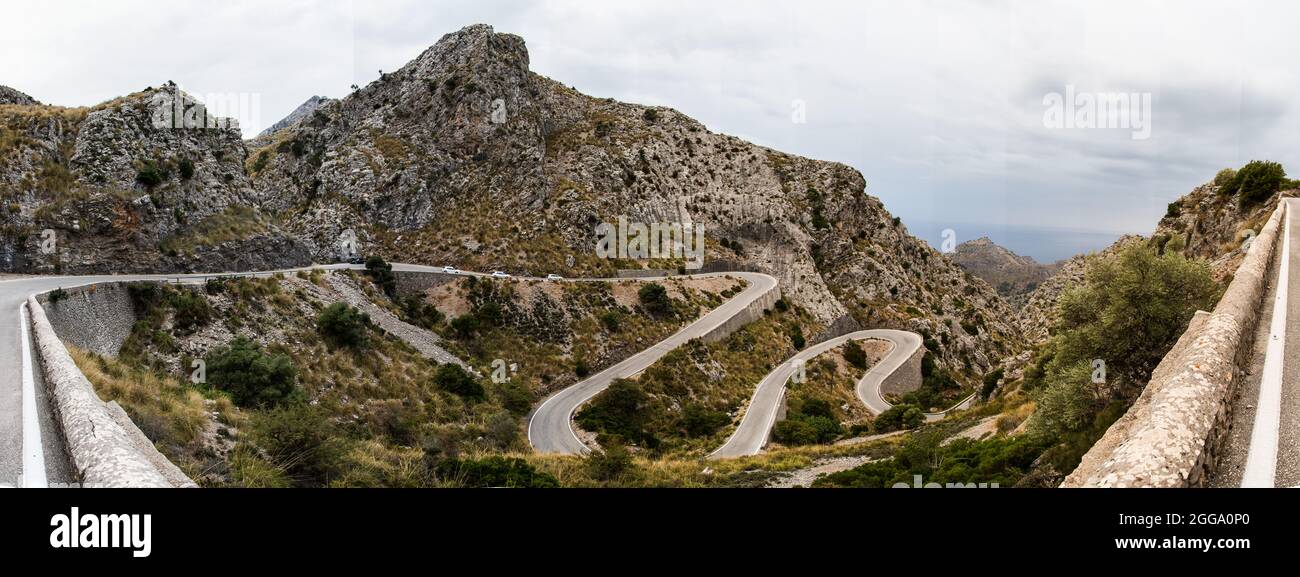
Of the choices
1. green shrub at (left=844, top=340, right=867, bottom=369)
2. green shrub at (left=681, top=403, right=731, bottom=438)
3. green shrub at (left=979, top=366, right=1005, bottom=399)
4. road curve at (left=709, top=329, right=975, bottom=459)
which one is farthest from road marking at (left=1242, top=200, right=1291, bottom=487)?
green shrub at (left=844, top=340, right=867, bottom=369)

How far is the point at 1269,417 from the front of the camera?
382 inches

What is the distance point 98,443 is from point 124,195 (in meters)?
33.6

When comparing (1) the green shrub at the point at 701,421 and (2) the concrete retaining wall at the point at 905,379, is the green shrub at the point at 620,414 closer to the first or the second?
(1) the green shrub at the point at 701,421

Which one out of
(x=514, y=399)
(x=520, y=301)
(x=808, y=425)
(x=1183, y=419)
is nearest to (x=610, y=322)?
(x=520, y=301)

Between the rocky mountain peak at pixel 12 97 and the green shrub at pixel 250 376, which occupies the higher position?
the rocky mountain peak at pixel 12 97

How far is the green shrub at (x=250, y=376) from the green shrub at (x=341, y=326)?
24.2ft

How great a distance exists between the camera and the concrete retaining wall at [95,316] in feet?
66.4

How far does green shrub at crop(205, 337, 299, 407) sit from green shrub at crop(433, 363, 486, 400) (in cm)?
1097

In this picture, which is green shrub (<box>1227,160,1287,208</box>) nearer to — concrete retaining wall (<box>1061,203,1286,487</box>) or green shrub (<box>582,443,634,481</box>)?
concrete retaining wall (<box>1061,203,1286,487</box>)

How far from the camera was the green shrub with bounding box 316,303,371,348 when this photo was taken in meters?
33.2

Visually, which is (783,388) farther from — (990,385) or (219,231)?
(219,231)

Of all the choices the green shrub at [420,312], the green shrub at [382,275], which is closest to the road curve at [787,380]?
the green shrub at [420,312]
